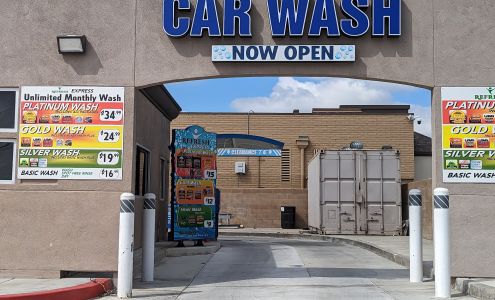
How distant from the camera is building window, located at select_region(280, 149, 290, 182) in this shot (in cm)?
3853

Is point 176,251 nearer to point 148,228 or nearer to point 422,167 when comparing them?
point 148,228

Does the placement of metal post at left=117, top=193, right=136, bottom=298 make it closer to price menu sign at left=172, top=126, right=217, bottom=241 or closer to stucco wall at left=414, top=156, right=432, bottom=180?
price menu sign at left=172, top=126, right=217, bottom=241

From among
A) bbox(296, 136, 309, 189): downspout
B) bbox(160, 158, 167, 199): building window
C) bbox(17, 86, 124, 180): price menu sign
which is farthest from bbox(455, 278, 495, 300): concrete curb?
bbox(296, 136, 309, 189): downspout

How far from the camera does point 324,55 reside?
36.0ft

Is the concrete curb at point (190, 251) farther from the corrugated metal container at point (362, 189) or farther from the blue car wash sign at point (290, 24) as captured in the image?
the corrugated metal container at point (362, 189)

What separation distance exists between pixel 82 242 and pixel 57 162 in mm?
1468

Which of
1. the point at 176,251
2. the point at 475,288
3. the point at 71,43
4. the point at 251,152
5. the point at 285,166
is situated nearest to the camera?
the point at 475,288

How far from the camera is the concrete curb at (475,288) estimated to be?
9410 mm

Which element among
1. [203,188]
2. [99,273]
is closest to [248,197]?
[203,188]

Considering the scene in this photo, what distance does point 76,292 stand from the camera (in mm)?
9453

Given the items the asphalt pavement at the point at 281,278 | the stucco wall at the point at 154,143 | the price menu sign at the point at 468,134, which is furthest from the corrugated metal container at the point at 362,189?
the price menu sign at the point at 468,134

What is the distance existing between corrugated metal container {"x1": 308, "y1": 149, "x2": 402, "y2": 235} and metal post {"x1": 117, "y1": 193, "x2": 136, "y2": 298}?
646 inches

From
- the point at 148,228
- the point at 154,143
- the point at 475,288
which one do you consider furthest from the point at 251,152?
the point at 475,288

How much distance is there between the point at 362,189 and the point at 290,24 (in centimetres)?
1557
